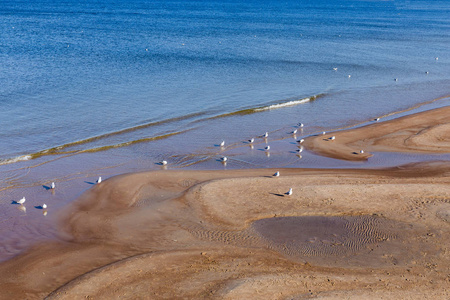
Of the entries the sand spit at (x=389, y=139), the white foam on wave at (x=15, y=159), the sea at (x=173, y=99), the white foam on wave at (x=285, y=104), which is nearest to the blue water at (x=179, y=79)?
the sea at (x=173, y=99)

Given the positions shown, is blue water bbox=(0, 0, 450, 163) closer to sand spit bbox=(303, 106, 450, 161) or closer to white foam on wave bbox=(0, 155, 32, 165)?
white foam on wave bbox=(0, 155, 32, 165)

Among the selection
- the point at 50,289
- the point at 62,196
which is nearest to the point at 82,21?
the point at 62,196

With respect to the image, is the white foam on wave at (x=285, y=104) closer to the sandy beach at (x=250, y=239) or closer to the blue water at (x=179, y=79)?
the blue water at (x=179, y=79)

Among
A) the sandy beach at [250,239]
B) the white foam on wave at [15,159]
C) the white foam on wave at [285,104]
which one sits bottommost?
the sandy beach at [250,239]

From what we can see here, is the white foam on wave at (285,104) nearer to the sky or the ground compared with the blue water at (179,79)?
nearer to the ground

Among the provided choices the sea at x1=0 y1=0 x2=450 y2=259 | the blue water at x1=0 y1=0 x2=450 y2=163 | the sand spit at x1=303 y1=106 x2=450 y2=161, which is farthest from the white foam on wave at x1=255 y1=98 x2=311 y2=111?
the sand spit at x1=303 y1=106 x2=450 y2=161

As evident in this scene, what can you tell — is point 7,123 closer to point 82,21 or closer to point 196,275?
point 196,275
